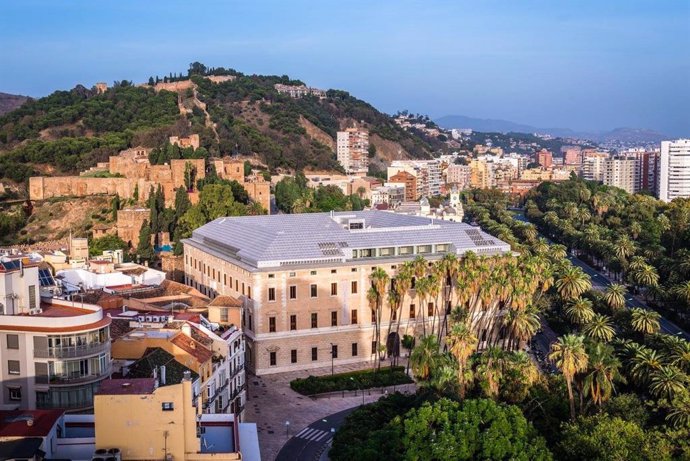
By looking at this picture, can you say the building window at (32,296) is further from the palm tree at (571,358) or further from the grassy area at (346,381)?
the palm tree at (571,358)

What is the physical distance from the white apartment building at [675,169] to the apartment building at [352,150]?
2302 inches

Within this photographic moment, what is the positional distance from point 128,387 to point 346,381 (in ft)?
73.2

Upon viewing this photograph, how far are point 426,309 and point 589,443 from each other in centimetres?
2263

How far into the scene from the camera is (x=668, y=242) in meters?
83.0

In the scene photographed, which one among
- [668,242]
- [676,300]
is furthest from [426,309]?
[668,242]

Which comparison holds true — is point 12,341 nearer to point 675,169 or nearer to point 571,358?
point 571,358

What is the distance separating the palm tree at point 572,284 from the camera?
5372cm

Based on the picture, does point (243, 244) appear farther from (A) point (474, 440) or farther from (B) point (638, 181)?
(B) point (638, 181)

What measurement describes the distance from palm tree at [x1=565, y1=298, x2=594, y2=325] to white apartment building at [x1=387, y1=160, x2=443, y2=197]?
88.4 m

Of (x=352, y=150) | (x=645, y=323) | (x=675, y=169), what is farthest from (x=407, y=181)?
(x=645, y=323)

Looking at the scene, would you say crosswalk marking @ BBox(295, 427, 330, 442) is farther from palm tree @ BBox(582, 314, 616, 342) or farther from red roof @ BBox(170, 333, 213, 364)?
palm tree @ BBox(582, 314, 616, 342)

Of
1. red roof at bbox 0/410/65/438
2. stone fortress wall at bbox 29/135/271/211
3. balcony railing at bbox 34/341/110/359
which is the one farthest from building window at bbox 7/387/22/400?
stone fortress wall at bbox 29/135/271/211

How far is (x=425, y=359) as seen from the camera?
36.2 m

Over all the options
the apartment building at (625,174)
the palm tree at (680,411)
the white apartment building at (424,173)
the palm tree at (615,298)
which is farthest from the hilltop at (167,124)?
the palm tree at (680,411)
